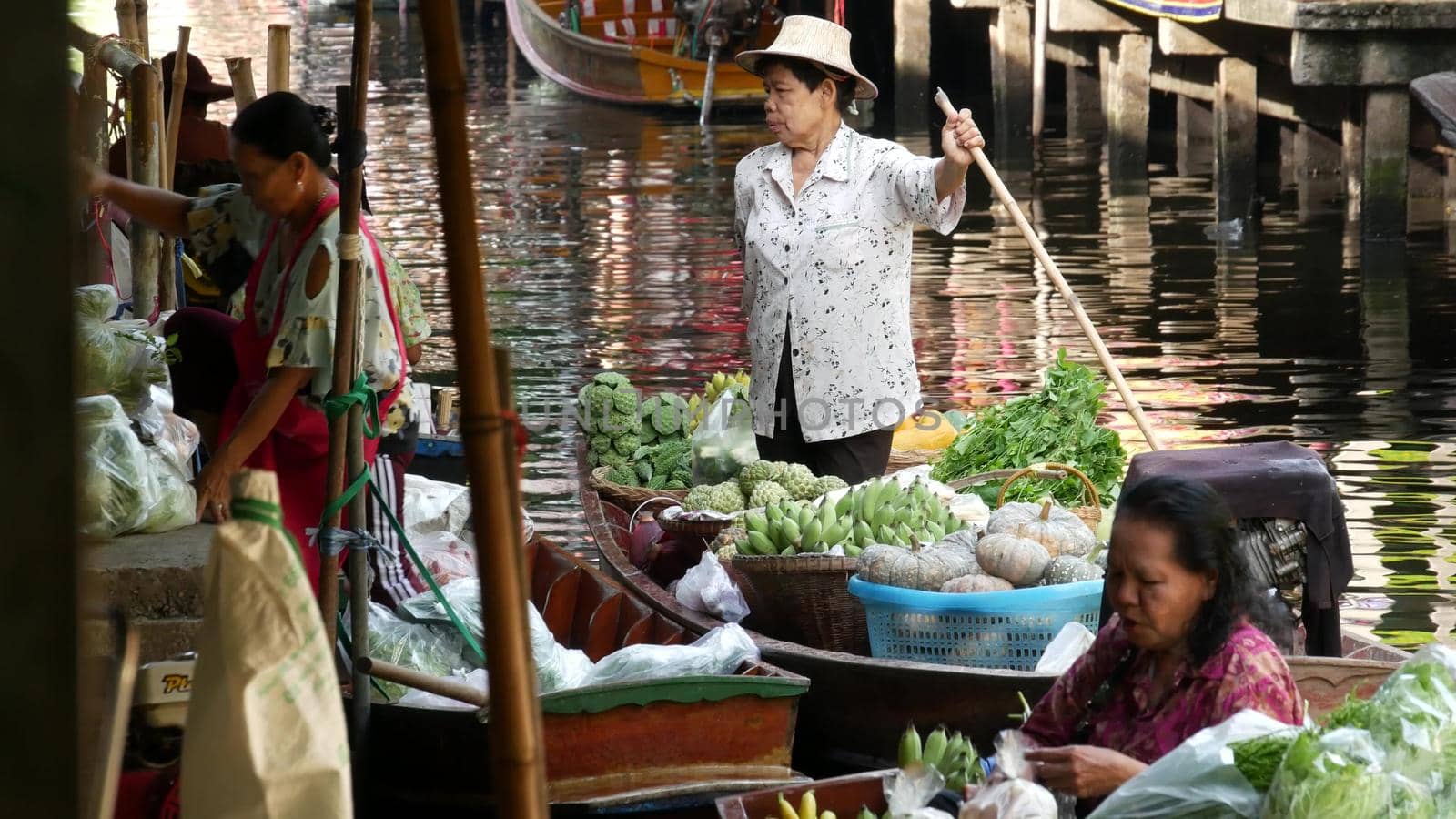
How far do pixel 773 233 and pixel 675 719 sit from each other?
1.71 metres

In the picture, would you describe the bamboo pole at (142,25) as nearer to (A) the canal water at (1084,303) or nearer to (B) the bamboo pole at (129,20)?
(B) the bamboo pole at (129,20)

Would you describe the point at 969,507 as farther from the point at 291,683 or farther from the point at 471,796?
the point at 291,683

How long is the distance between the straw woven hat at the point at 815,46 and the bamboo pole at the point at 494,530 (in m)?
3.49

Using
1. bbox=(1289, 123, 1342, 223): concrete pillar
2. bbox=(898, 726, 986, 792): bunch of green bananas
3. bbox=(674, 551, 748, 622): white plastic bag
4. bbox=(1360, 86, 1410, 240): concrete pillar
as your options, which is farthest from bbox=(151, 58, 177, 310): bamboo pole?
bbox=(1289, 123, 1342, 223): concrete pillar

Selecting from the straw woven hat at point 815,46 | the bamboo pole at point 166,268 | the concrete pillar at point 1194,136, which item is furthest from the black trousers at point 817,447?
the concrete pillar at point 1194,136

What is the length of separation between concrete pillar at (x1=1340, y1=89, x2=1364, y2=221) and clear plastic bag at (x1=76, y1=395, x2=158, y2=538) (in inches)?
408

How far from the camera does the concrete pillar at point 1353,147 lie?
1313cm

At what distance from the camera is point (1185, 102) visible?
17.4m

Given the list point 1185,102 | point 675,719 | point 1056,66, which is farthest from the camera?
point 1056,66

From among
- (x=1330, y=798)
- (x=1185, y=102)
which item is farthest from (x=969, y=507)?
(x=1185, y=102)

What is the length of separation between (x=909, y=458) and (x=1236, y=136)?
825 centimetres

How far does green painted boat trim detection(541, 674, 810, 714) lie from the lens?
3.71 m

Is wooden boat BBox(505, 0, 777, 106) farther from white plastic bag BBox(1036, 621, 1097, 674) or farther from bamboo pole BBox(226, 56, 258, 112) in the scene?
white plastic bag BBox(1036, 621, 1097, 674)

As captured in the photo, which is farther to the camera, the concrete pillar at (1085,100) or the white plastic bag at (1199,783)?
the concrete pillar at (1085,100)
